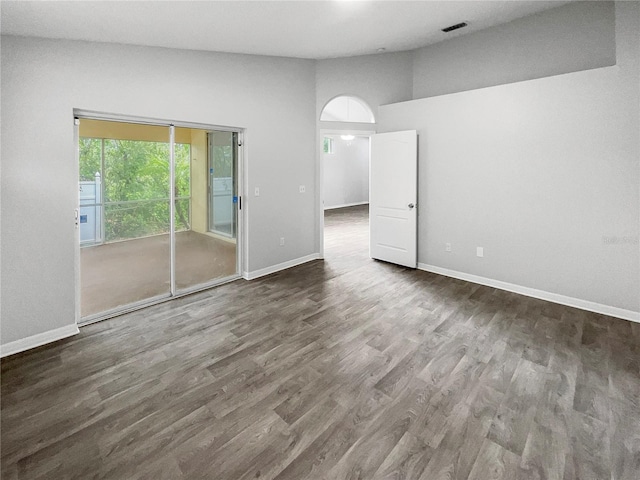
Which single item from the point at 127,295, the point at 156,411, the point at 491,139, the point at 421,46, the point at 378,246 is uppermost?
the point at 421,46

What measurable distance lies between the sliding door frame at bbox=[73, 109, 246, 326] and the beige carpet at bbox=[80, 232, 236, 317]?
81 mm

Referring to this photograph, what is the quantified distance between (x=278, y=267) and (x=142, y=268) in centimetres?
190

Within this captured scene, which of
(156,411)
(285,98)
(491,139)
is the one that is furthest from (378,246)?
(156,411)

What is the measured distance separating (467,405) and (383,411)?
1.83ft

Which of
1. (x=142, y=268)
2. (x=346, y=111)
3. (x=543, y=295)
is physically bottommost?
(x=543, y=295)

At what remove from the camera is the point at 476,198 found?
4.66 m

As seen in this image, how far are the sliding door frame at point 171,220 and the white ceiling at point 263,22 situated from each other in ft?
2.34

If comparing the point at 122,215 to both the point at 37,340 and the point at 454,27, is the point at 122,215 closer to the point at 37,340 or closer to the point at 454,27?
the point at 37,340

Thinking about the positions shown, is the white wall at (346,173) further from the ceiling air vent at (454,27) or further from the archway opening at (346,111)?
the ceiling air vent at (454,27)

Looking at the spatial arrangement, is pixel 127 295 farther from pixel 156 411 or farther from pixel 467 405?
Answer: pixel 467 405

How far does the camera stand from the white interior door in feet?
17.1

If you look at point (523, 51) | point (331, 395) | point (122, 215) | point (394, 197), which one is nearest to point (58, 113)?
point (122, 215)

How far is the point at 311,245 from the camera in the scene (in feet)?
19.1

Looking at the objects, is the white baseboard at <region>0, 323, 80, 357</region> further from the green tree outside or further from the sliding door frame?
the green tree outside
